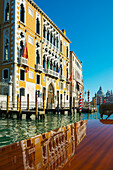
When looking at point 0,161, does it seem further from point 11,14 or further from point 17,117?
point 11,14

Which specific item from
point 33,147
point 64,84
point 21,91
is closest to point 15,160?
point 33,147

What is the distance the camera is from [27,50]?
14.2 m

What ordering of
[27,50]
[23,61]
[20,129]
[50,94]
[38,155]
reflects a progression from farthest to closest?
1. [50,94]
2. [27,50]
3. [23,61]
4. [20,129]
5. [38,155]

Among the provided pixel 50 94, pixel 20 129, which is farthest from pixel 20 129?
pixel 50 94

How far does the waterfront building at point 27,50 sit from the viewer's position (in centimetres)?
1357

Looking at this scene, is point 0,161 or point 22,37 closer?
point 0,161

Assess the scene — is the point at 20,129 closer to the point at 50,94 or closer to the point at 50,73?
the point at 50,73

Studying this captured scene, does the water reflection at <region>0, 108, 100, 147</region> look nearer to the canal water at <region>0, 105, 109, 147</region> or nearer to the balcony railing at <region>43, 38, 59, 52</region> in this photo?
the canal water at <region>0, 105, 109, 147</region>

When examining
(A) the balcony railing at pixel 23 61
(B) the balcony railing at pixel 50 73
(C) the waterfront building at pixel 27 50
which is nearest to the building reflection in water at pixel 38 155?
(C) the waterfront building at pixel 27 50

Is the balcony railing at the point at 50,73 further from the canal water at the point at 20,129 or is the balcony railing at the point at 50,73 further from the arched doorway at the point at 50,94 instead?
the canal water at the point at 20,129

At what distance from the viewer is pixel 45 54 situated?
59.5ft

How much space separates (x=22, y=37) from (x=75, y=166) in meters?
14.7

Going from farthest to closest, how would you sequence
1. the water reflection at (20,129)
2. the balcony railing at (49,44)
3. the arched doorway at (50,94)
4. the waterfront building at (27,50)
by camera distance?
the arched doorway at (50,94)
the balcony railing at (49,44)
the waterfront building at (27,50)
the water reflection at (20,129)

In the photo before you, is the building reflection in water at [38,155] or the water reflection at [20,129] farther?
the water reflection at [20,129]
